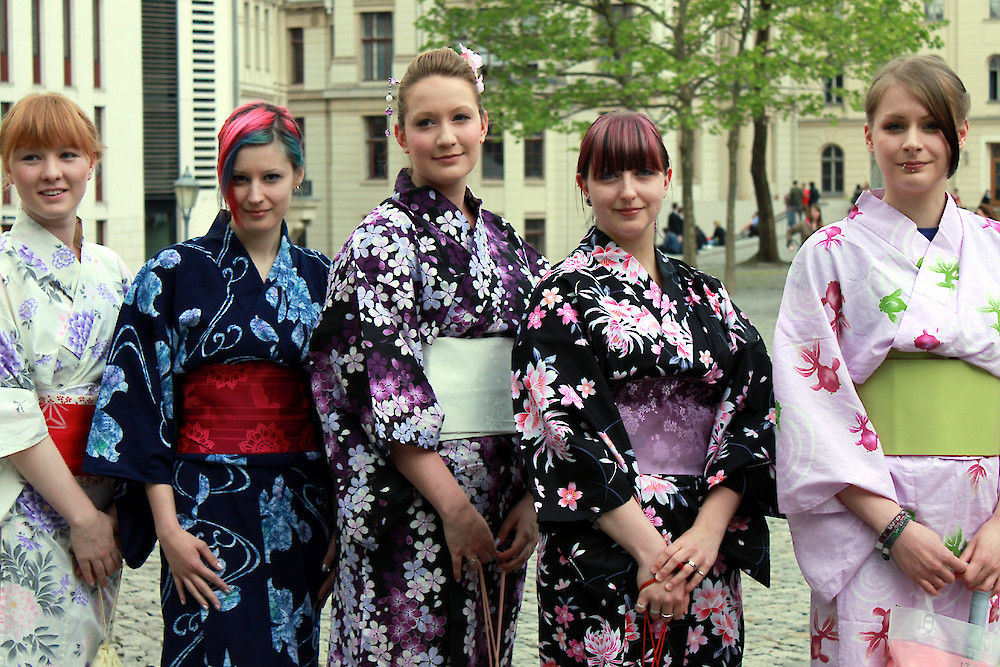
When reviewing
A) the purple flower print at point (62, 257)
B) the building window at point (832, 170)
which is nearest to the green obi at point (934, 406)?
the purple flower print at point (62, 257)

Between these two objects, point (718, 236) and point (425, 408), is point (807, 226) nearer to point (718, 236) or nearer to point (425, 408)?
point (718, 236)

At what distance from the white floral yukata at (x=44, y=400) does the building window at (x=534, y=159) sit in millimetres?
32262

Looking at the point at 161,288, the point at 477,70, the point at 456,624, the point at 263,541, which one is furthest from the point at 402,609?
the point at 477,70

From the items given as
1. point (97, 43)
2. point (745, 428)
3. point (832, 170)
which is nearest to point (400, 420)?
point (745, 428)

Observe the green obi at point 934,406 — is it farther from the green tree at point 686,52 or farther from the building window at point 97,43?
the building window at point 97,43

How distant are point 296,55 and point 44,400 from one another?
37.0 m

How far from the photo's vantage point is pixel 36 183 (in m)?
3.02

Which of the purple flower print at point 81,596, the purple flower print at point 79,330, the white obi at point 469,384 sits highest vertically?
the purple flower print at point 79,330

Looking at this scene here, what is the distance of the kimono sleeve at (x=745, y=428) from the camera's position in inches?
104

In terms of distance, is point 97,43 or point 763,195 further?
point 763,195

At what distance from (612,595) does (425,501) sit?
0.48 metres

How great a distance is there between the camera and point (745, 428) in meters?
2.68

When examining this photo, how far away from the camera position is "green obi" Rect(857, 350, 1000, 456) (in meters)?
2.63

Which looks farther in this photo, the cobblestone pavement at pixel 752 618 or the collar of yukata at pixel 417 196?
the cobblestone pavement at pixel 752 618
